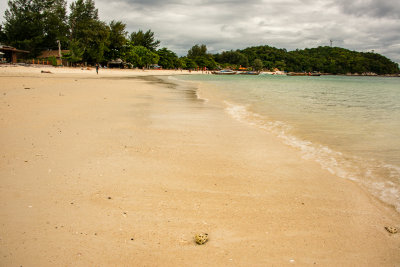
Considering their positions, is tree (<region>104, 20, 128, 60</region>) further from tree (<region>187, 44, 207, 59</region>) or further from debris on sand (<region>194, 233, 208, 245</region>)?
tree (<region>187, 44, 207, 59</region>)

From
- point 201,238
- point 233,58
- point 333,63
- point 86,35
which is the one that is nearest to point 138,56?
point 86,35

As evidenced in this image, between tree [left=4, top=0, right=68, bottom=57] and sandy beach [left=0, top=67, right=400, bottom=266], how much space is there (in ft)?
227

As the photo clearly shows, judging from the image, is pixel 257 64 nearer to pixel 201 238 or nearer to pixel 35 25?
pixel 35 25

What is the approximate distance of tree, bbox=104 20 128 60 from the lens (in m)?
65.2

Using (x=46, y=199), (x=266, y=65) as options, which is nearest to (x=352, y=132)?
(x=46, y=199)

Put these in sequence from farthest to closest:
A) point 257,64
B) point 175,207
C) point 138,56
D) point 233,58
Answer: point 257,64 < point 233,58 < point 138,56 < point 175,207

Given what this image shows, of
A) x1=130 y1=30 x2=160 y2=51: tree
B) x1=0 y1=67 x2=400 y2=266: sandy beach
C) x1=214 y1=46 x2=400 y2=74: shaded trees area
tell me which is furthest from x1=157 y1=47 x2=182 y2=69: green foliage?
x1=0 y1=67 x2=400 y2=266: sandy beach

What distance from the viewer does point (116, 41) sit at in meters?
65.8

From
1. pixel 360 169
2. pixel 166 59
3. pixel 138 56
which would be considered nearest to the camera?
pixel 360 169

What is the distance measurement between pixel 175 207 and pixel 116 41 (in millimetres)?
70841

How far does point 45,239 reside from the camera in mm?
2352

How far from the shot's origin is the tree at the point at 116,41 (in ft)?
214

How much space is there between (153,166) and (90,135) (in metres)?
2.35

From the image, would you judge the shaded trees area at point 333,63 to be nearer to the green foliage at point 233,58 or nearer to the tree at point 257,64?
the green foliage at point 233,58
